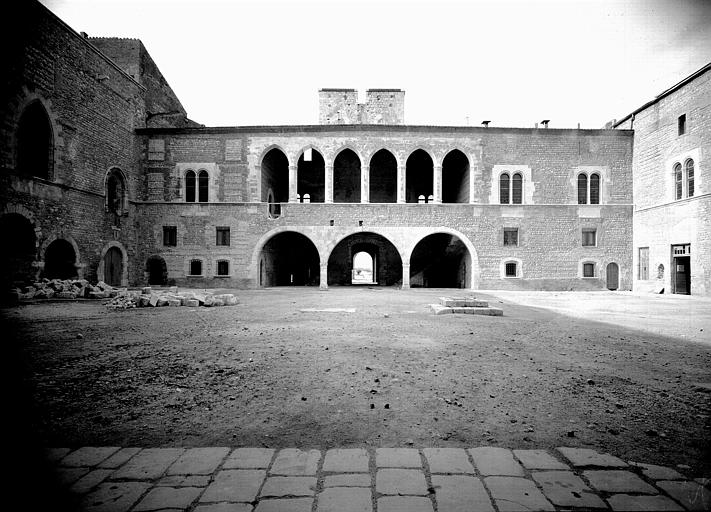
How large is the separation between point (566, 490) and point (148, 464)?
263cm

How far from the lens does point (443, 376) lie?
4.31 metres

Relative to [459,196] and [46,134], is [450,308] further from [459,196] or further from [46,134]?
[46,134]

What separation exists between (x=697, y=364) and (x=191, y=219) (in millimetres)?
23237

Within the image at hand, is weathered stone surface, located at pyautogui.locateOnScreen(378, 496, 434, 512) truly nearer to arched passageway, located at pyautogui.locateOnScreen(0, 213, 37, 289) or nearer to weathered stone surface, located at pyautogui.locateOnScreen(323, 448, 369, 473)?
weathered stone surface, located at pyautogui.locateOnScreen(323, 448, 369, 473)

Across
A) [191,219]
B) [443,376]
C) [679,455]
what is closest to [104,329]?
[443,376]

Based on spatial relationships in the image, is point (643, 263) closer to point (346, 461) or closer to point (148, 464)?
point (346, 461)

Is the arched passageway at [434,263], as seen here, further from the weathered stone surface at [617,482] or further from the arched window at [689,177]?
the weathered stone surface at [617,482]

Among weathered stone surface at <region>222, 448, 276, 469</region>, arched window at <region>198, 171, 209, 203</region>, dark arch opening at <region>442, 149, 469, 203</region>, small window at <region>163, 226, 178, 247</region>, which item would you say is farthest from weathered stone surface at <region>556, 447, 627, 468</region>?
small window at <region>163, 226, 178, 247</region>

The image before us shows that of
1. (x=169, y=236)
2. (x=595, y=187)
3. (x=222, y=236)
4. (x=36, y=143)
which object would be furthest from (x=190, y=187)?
(x=595, y=187)

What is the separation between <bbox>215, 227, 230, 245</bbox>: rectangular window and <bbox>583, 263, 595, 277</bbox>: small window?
878 inches

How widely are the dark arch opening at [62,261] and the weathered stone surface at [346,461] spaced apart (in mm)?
19876

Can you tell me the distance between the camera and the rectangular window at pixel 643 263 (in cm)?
2133

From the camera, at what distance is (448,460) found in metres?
2.39

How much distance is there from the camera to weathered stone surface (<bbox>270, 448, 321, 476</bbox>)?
2264mm
